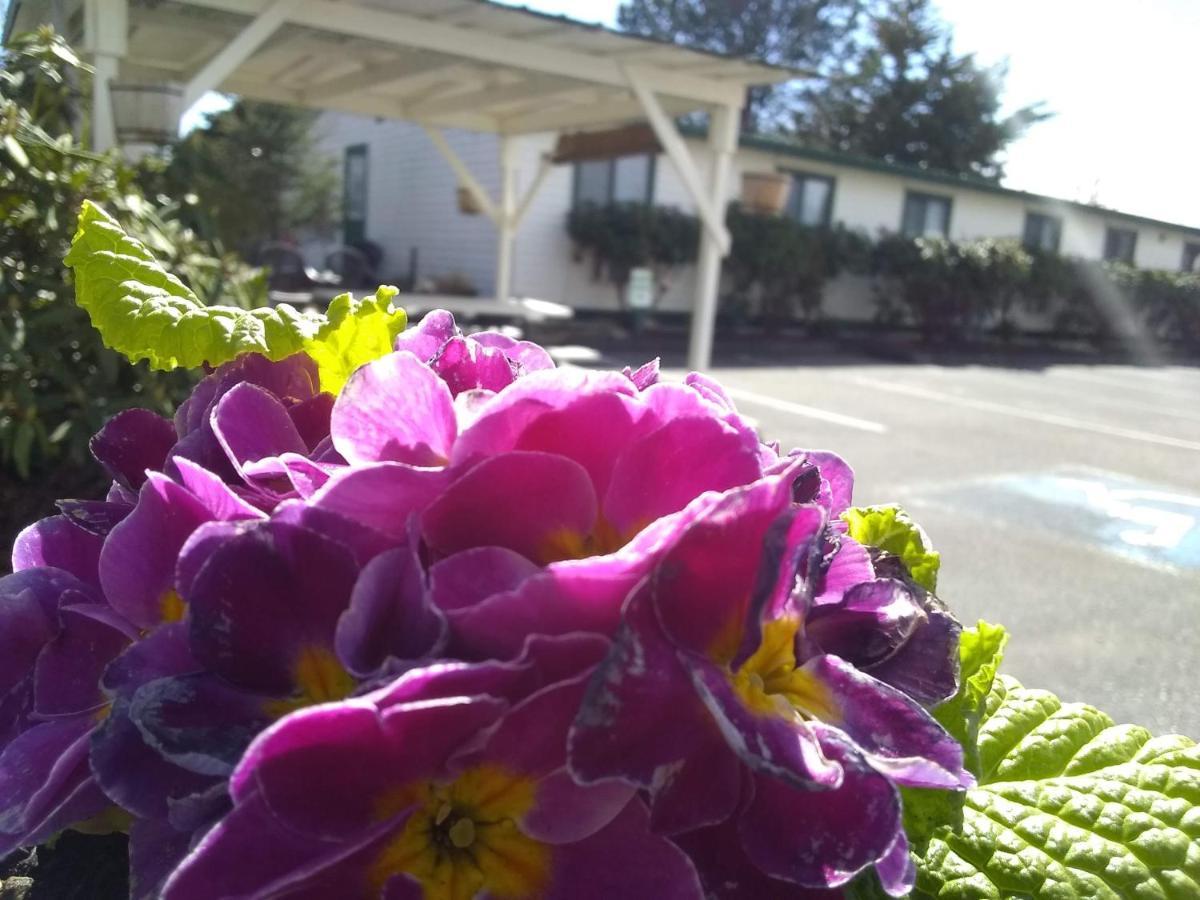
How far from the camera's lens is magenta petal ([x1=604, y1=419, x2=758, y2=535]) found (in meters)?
0.63

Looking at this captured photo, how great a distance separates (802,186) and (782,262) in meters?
2.75

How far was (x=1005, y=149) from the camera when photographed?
46781mm

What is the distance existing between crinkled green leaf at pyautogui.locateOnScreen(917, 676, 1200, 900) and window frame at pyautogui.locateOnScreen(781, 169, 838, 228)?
75.0 ft

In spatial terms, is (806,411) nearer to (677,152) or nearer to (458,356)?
(677,152)

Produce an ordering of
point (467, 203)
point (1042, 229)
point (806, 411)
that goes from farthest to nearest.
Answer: point (1042, 229) < point (467, 203) < point (806, 411)

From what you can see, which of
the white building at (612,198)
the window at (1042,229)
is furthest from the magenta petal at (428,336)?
the window at (1042,229)

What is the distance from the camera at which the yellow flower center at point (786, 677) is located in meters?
0.60

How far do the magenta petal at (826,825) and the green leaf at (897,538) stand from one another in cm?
38

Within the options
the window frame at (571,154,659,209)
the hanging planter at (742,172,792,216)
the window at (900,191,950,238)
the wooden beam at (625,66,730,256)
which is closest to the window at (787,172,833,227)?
the window at (900,191,950,238)

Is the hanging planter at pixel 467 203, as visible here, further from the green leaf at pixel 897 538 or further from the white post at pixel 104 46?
the green leaf at pixel 897 538

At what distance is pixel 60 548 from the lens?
0.79m

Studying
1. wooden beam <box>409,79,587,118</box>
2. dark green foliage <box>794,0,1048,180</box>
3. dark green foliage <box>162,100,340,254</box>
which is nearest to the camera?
wooden beam <box>409,79,587,118</box>

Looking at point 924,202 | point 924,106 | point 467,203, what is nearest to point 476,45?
point 467,203

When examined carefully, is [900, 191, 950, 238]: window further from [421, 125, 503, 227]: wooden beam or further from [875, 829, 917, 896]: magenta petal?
[875, 829, 917, 896]: magenta petal
